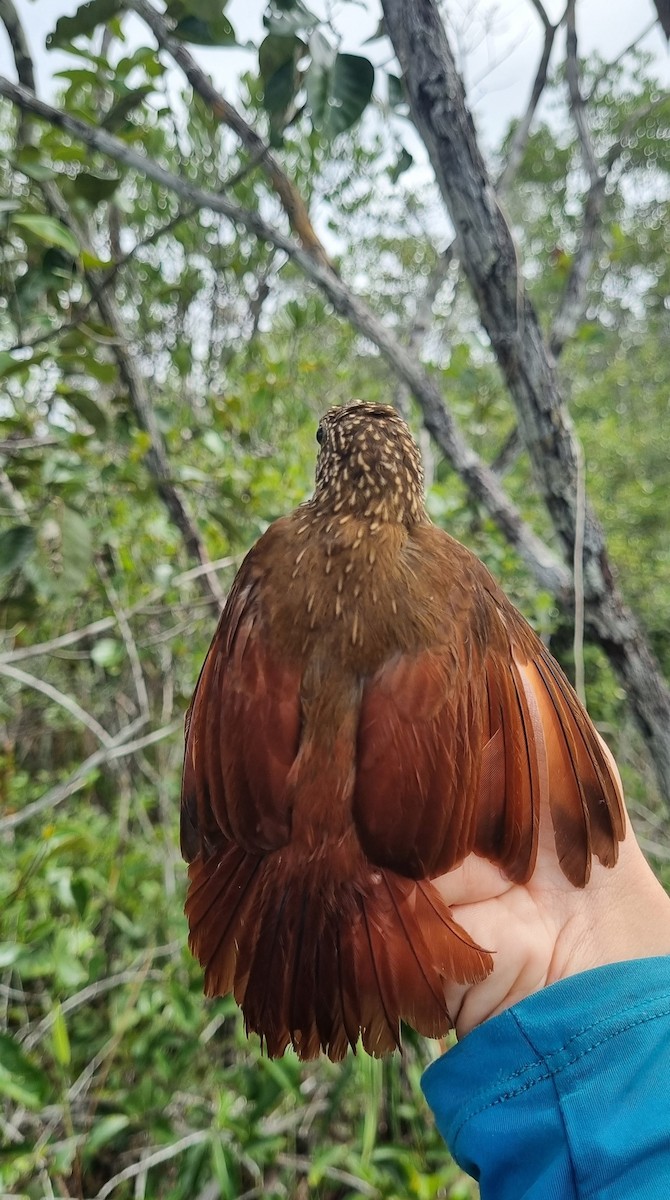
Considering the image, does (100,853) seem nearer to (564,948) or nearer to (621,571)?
(564,948)

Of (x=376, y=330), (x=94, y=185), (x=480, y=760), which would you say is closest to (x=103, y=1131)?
(x=480, y=760)

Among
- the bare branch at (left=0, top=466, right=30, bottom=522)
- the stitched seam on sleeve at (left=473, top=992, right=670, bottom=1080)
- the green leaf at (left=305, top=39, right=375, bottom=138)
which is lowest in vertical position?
the stitched seam on sleeve at (left=473, top=992, right=670, bottom=1080)

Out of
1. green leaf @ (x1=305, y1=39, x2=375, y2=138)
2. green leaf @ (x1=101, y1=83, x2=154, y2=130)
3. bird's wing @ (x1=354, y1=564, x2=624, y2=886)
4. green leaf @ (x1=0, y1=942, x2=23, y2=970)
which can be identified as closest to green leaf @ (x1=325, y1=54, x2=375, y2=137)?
green leaf @ (x1=305, y1=39, x2=375, y2=138)

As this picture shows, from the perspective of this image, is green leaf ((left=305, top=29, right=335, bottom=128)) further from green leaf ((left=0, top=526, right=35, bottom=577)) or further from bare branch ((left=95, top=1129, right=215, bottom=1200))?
bare branch ((left=95, top=1129, right=215, bottom=1200))

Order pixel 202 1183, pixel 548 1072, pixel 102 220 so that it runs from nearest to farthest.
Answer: pixel 548 1072, pixel 202 1183, pixel 102 220

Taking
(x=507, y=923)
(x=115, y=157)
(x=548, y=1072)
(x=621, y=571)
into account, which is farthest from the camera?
(x=621, y=571)

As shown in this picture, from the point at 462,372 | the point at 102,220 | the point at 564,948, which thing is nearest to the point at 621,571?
the point at 462,372
